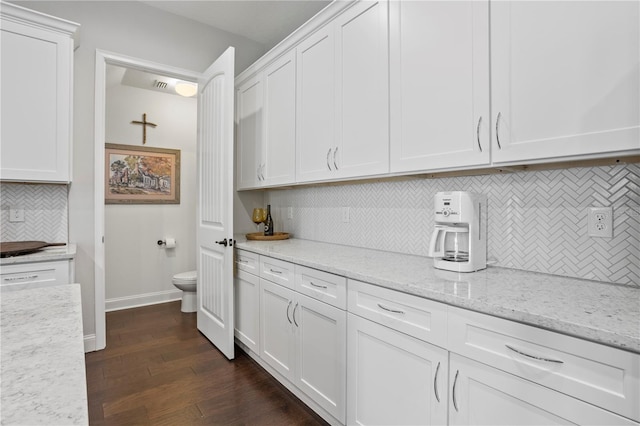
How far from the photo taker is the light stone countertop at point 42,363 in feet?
1.57

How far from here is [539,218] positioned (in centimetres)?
155

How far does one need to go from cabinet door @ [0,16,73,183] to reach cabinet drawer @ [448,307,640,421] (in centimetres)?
279

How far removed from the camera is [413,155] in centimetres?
174

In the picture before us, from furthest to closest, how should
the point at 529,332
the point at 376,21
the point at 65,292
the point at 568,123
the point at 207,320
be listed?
the point at 207,320 < the point at 376,21 < the point at 568,123 < the point at 65,292 < the point at 529,332

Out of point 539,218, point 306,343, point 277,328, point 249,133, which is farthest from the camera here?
point 249,133

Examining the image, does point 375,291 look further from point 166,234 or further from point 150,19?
point 166,234

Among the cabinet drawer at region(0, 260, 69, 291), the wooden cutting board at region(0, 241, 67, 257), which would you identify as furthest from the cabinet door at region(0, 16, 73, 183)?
the cabinet drawer at region(0, 260, 69, 291)

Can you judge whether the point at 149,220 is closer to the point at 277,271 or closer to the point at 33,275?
the point at 33,275

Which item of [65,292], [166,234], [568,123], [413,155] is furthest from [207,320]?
[568,123]

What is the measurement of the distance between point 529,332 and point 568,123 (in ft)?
2.49

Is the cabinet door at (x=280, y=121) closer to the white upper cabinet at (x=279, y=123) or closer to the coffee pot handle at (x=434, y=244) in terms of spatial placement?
the white upper cabinet at (x=279, y=123)

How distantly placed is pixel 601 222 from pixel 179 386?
8.25 feet

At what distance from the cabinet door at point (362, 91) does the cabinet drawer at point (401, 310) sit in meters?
0.70

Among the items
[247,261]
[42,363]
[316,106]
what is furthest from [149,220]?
[42,363]
